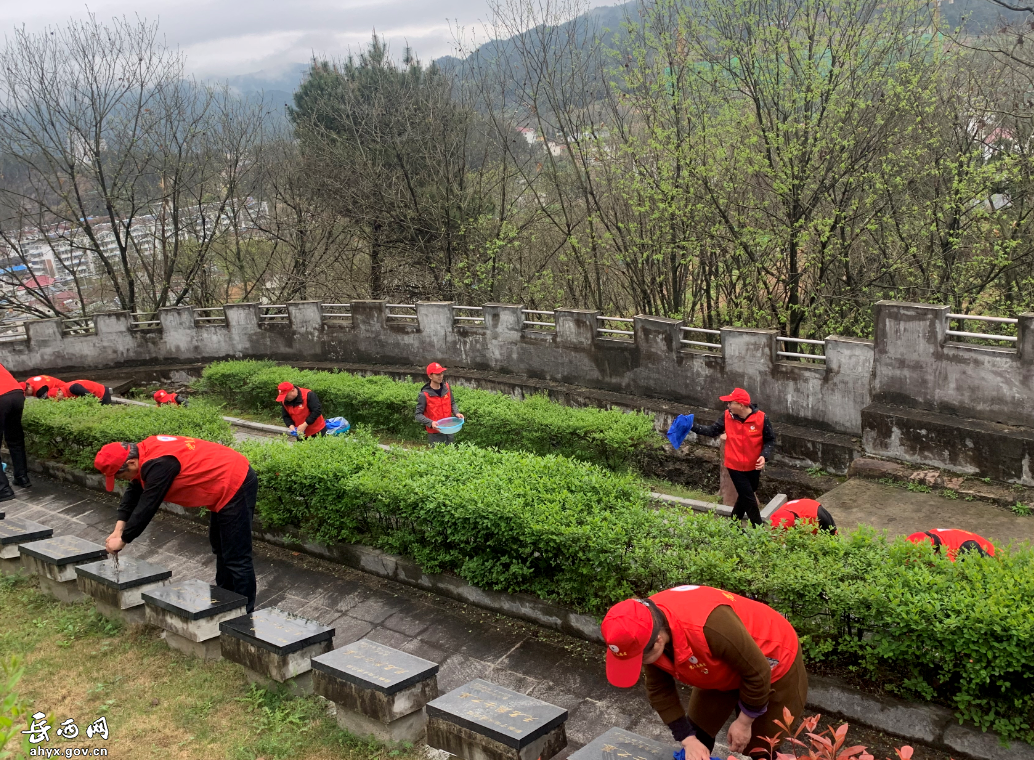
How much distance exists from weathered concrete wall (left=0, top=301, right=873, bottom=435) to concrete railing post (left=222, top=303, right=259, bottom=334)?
2cm

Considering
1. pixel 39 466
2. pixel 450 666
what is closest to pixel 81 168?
pixel 39 466

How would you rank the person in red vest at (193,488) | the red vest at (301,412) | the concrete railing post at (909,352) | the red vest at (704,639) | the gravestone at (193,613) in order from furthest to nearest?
1. the red vest at (301,412)
2. the concrete railing post at (909,352)
3. the person in red vest at (193,488)
4. the gravestone at (193,613)
5. the red vest at (704,639)

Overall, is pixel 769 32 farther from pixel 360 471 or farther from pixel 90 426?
pixel 90 426

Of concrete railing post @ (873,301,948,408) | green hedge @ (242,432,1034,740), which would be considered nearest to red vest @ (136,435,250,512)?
green hedge @ (242,432,1034,740)

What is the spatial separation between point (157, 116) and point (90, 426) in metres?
13.3

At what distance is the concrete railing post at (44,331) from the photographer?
18578 millimetres

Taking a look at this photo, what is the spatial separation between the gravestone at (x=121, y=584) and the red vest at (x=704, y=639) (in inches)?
182

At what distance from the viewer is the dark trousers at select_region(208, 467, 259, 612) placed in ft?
22.2

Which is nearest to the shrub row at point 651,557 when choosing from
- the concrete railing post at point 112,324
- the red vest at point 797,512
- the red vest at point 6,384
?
the red vest at point 797,512

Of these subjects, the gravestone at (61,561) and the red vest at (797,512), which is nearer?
the red vest at (797,512)

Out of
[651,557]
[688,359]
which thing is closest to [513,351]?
[688,359]

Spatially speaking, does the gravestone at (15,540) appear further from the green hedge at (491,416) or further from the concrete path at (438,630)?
the green hedge at (491,416)

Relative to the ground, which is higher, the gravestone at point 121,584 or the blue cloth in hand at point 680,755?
the blue cloth in hand at point 680,755

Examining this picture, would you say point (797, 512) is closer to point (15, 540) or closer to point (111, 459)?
point (111, 459)
